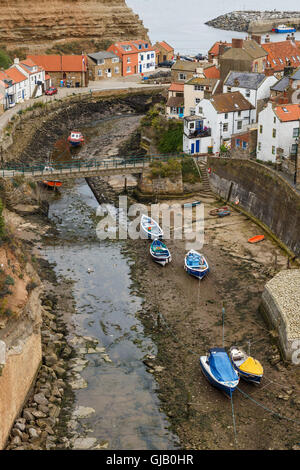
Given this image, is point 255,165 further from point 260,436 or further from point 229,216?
point 260,436

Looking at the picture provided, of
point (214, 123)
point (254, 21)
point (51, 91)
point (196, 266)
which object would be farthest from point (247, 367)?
point (254, 21)

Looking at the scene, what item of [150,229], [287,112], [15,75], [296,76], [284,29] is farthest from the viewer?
[284,29]

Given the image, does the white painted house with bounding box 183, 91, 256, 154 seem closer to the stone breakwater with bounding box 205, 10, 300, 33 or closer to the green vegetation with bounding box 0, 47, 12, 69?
the green vegetation with bounding box 0, 47, 12, 69

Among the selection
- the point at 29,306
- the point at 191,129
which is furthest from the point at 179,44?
the point at 29,306

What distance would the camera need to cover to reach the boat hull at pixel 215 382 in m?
28.6

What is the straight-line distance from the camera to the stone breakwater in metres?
171

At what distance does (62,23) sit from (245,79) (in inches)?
2055

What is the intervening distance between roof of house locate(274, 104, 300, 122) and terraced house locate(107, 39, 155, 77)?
5074cm

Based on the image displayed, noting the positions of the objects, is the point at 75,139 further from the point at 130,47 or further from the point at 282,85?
the point at 130,47

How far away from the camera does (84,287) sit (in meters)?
39.3

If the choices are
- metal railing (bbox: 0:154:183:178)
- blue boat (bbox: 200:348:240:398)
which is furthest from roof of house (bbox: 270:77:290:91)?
blue boat (bbox: 200:348:240:398)

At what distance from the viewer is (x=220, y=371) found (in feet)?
95.4

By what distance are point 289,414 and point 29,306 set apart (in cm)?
1254

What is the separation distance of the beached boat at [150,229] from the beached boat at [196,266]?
4.80 metres
